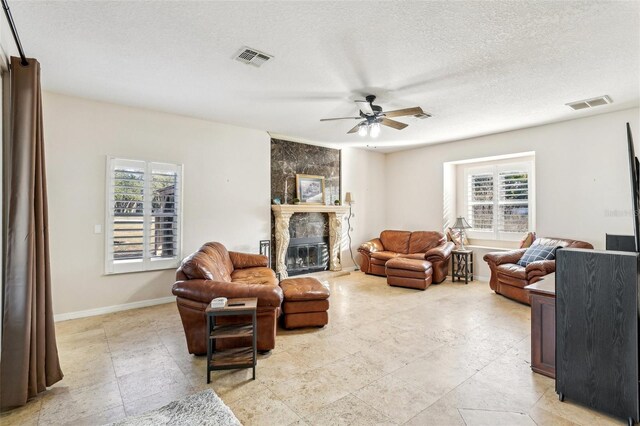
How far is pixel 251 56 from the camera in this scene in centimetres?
296

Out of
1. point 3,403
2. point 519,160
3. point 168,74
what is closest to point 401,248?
point 519,160

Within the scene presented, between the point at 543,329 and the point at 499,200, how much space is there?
443 centimetres

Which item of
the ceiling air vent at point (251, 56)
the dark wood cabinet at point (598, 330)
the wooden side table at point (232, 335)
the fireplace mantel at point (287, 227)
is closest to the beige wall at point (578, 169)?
the fireplace mantel at point (287, 227)

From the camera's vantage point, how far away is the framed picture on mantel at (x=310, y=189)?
249 inches

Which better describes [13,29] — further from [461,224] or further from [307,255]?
[461,224]

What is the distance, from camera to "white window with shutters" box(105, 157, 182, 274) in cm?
430

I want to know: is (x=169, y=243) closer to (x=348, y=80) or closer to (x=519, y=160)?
(x=348, y=80)

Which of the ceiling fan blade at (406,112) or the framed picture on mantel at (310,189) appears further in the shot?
the framed picture on mantel at (310,189)

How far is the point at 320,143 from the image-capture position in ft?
22.0

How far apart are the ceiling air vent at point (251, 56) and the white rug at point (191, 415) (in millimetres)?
3020

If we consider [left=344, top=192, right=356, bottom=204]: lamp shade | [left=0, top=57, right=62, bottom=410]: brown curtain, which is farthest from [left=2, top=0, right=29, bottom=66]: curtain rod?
[left=344, top=192, right=356, bottom=204]: lamp shade

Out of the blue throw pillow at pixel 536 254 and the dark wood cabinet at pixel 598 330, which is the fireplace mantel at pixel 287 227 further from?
the dark wood cabinet at pixel 598 330

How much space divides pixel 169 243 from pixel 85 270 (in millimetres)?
1097

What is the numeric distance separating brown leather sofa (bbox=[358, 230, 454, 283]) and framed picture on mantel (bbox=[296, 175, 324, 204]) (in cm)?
155
